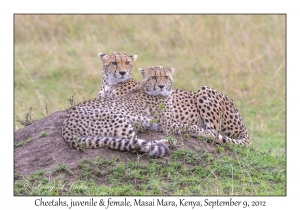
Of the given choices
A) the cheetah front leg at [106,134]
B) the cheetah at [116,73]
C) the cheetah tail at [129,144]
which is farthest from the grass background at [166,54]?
the cheetah tail at [129,144]

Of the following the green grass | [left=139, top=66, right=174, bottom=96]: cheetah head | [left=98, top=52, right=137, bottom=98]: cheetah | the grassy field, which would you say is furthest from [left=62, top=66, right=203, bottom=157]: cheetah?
the grassy field

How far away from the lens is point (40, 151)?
519 cm

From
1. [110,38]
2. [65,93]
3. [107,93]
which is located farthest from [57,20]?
[107,93]

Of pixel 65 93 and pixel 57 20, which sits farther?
pixel 57 20

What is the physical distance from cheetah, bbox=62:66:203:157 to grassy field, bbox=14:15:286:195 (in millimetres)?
2295

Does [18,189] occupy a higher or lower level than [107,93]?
lower

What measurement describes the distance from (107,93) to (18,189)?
1686 mm

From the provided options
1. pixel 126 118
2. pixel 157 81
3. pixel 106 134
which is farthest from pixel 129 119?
pixel 157 81

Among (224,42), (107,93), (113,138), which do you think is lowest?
(113,138)

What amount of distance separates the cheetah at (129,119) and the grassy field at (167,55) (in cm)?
229

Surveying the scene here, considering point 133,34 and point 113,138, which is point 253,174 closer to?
point 113,138

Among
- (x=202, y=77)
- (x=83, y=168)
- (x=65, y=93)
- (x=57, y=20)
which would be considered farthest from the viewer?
(x=57, y=20)

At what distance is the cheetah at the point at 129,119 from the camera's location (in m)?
5.01

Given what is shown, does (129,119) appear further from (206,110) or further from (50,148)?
(206,110)
